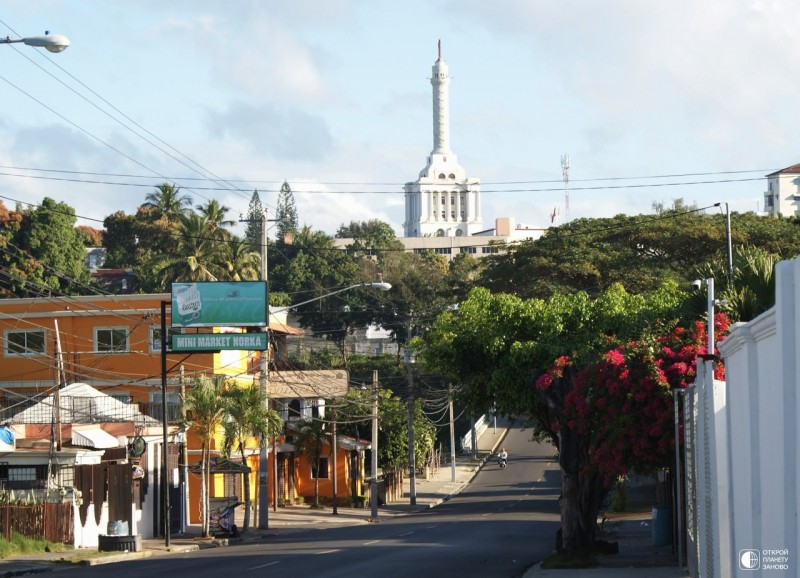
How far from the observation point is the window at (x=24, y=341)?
174 feet

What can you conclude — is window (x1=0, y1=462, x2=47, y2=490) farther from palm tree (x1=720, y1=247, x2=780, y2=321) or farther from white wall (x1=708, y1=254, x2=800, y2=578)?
white wall (x1=708, y1=254, x2=800, y2=578)

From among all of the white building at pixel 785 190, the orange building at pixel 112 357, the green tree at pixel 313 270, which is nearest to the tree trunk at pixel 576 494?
the orange building at pixel 112 357

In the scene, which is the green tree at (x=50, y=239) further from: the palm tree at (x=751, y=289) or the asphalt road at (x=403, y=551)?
the palm tree at (x=751, y=289)

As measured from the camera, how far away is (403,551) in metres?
30.5

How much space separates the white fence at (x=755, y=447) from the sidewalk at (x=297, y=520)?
53.2ft

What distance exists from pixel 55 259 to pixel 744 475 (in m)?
85.0

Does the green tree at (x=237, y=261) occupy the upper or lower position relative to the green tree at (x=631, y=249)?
upper

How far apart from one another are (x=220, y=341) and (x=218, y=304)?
9.39 feet

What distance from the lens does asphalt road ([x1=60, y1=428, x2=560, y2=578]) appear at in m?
24.7

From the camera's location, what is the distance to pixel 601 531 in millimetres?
32406

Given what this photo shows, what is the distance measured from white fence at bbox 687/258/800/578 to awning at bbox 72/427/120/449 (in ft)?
76.1

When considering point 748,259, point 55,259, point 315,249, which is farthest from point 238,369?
point 315,249

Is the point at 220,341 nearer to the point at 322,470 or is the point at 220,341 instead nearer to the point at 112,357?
the point at 112,357

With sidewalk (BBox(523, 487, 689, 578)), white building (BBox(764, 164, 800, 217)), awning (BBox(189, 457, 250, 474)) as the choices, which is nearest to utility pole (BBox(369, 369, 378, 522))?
awning (BBox(189, 457, 250, 474))
